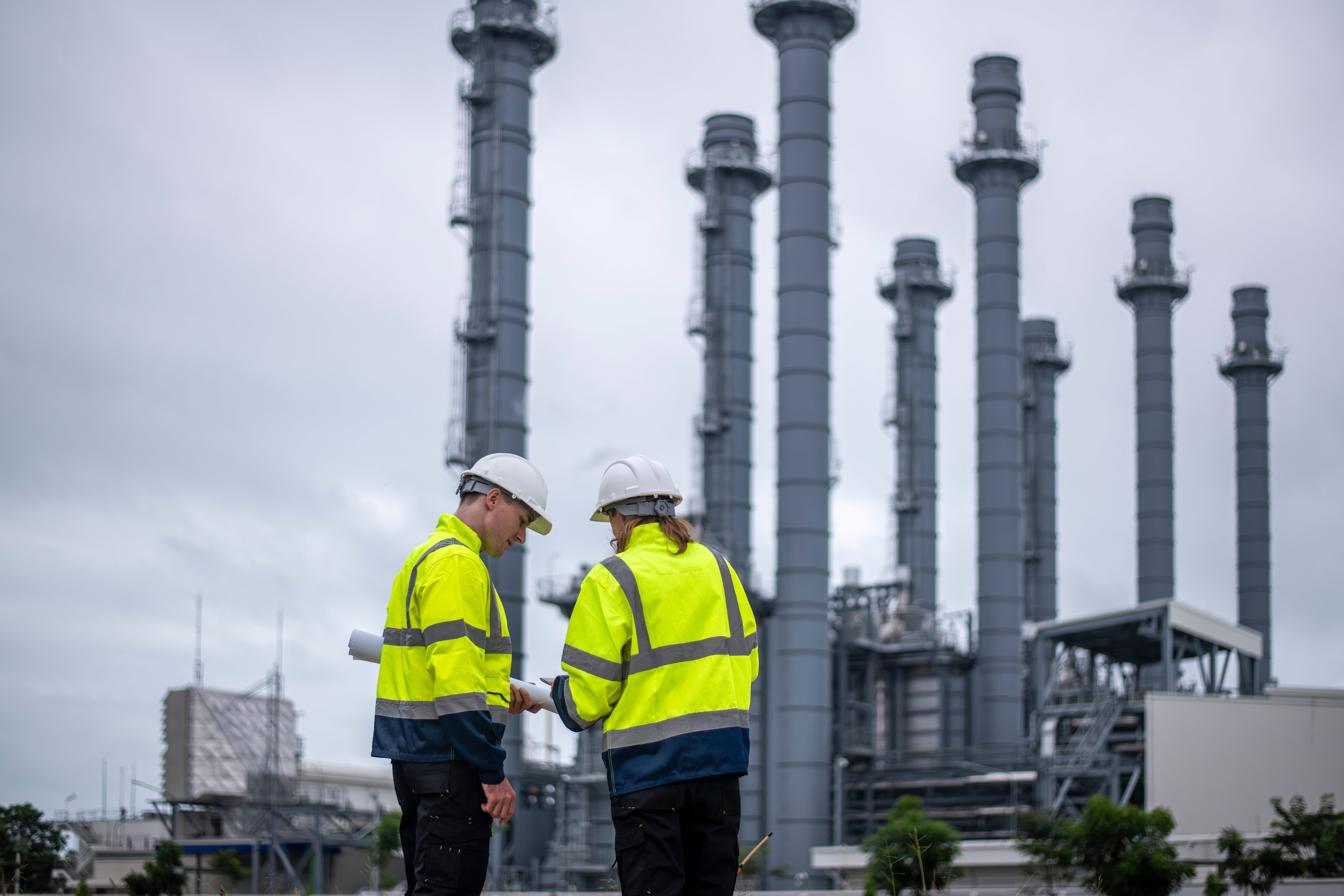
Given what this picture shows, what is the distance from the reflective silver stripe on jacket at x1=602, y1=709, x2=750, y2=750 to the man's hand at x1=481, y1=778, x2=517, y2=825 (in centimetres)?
58

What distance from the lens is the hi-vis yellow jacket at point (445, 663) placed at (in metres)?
4.98

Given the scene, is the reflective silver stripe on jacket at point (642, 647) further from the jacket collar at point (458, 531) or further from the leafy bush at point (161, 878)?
the leafy bush at point (161, 878)

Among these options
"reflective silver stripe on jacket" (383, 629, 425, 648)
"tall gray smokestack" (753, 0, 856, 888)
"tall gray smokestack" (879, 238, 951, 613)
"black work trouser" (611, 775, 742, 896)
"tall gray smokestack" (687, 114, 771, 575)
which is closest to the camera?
"black work trouser" (611, 775, 742, 896)

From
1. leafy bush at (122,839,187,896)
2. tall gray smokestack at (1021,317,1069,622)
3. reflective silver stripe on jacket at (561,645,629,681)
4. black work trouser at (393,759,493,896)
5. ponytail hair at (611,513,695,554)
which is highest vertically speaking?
tall gray smokestack at (1021,317,1069,622)

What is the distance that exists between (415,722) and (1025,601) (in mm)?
54136

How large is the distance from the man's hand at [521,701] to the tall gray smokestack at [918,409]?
46.1 meters

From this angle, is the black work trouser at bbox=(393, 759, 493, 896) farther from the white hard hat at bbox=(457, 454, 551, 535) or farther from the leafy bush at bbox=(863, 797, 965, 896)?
the leafy bush at bbox=(863, 797, 965, 896)

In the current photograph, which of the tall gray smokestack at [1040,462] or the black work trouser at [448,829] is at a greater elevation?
the tall gray smokestack at [1040,462]

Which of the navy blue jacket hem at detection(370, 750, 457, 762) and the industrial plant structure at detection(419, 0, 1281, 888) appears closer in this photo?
the navy blue jacket hem at detection(370, 750, 457, 762)

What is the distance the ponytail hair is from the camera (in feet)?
15.9

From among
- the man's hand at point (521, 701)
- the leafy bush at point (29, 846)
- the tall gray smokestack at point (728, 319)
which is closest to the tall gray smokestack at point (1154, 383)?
the tall gray smokestack at point (728, 319)

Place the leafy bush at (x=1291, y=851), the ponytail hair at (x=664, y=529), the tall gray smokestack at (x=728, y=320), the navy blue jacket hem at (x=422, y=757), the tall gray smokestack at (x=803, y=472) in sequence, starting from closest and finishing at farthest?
the ponytail hair at (x=664, y=529), the navy blue jacket hem at (x=422, y=757), the leafy bush at (x=1291, y=851), the tall gray smokestack at (x=803, y=472), the tall gray smokestack at (x=728, y=320)

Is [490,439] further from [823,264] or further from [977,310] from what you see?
[977,310]

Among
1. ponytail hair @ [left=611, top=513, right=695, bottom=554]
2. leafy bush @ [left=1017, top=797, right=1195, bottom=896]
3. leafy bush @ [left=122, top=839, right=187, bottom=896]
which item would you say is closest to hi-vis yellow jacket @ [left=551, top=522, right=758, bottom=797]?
ponytail hair @ [left=611, top=513, right=695, bottom=554]
